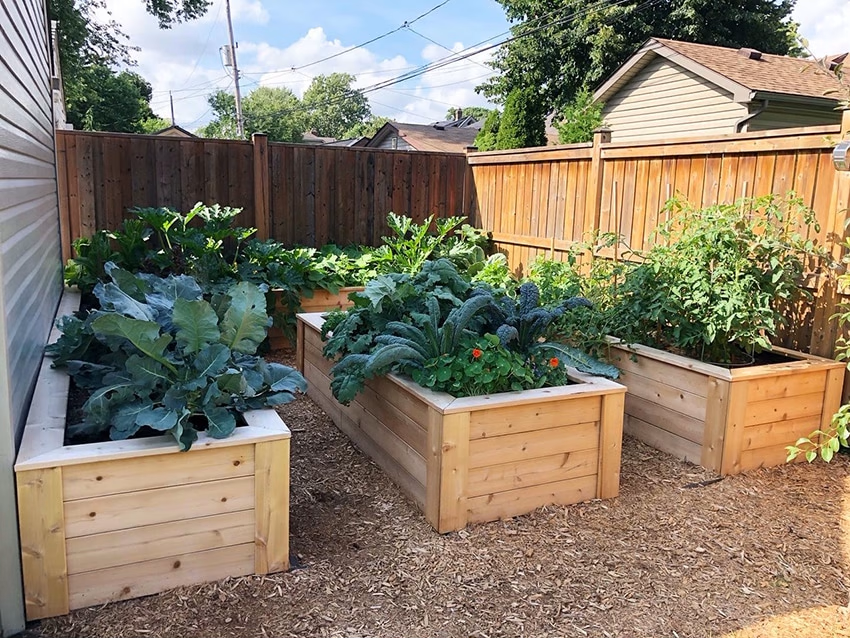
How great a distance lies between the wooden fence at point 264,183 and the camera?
6.32 metres

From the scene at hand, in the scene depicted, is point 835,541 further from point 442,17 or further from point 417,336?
point 442,17

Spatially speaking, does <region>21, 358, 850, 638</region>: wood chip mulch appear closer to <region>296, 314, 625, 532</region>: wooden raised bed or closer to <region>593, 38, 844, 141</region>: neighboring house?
<region>296, 314, 625, 532</region>: wooden raised bed

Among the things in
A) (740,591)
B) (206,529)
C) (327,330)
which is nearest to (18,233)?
(206,529)

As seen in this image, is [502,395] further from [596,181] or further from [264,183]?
[264,183]

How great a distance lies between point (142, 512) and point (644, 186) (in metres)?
4.47

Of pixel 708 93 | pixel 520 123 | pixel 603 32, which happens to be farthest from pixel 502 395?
pixel 603 32

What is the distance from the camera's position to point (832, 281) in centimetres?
384

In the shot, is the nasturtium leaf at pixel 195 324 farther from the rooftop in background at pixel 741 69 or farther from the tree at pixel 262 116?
the tree at pixel 262 116

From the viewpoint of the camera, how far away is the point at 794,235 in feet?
12.1

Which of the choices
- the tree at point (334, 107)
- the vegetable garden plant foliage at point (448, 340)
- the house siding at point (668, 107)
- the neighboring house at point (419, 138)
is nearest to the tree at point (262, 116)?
the tree at point (334, 107)

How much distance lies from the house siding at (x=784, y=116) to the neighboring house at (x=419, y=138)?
1269cm

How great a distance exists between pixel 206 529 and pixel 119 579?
0.31m

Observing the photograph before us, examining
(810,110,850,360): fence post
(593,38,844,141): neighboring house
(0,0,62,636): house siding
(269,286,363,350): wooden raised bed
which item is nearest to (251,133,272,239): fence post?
(269,286,363,350): wooden raised bed

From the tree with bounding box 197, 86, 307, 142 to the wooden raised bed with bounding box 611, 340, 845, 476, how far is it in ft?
164
